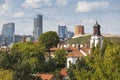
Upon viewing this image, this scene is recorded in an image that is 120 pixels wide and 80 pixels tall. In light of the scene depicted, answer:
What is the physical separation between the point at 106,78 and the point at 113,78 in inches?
19.3

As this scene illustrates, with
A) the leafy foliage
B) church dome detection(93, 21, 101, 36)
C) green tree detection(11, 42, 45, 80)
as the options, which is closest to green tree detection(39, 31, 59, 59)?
green tree detection(11, 42, 45, 80)

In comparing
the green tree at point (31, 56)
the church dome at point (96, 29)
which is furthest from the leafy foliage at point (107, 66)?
the church dome at point (96, 29)

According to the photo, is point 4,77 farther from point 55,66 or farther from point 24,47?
point 24,47

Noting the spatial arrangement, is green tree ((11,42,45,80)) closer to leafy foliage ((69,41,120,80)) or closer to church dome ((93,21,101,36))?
→ church dome ((93,21,101,36))

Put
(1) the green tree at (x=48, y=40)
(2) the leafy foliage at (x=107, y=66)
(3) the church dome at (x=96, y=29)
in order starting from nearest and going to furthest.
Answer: (2) the leafy foliage at (x=107, y=66) → (1) the green tree at (x=48, y=40) → (3) the church dome at (x=96, y=29)

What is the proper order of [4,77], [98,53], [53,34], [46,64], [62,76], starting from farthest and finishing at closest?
[53,34]
[46,64]
[62,76]
[4,77]
[98,53]

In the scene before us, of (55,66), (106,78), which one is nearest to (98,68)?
(106,78)

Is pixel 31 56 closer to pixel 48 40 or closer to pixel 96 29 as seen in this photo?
pixel 48 40

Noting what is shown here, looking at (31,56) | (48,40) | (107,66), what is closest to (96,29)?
(48,40)

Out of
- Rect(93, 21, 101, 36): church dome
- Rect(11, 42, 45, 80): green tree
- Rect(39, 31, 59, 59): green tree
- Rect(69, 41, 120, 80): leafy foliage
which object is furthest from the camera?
Rect(93, 21, 101, 36): church dome

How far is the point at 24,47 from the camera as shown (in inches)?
5074

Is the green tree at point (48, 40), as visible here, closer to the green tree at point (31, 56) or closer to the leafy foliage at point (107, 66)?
the green tree at point (31, 56)

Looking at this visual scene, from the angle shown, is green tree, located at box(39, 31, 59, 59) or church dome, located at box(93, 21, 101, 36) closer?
green tree, located at box(39, 31, 59, 59)

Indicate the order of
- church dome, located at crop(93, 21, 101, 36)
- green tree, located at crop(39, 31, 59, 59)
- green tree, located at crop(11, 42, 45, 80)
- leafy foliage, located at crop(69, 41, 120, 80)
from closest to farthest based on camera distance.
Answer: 1. leafy foliage, located at crop(69, 41, 120, 80)
2. green tree, located at crop(11, 42, 45, 80)
3. green tree, located at crop(39, 31, 59, 59)
4. church dome, located at crop(93, 21, 101, 36)
